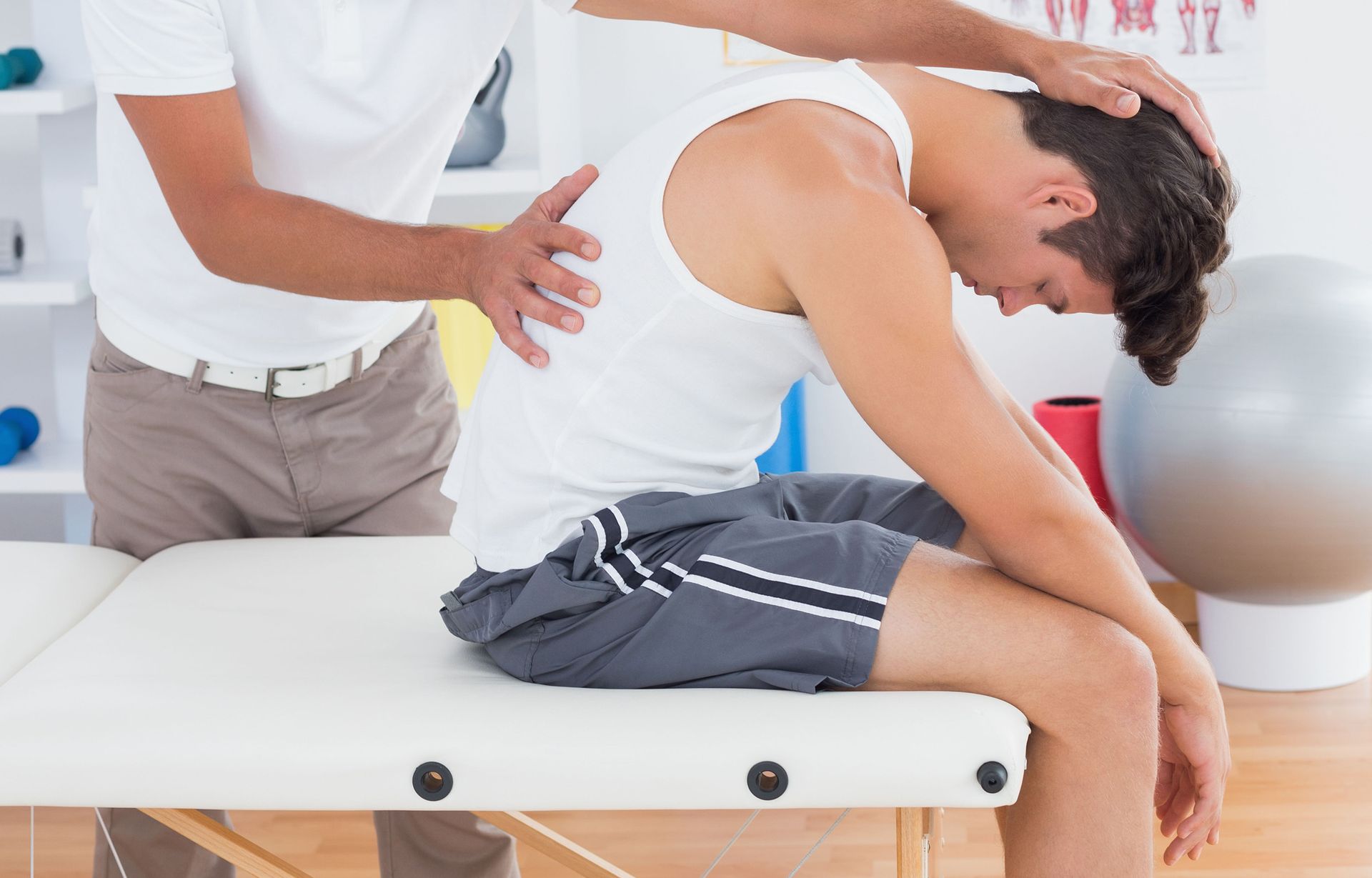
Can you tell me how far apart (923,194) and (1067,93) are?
158 mm

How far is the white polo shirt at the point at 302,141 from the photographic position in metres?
1.50

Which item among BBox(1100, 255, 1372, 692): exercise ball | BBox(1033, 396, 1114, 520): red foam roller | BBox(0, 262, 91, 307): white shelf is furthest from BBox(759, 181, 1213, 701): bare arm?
BBox(0, 262, 91, 307): white shelf

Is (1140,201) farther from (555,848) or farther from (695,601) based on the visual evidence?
(555,848)

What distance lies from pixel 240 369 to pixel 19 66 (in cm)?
137

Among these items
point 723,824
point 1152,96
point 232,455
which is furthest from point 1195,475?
point 232,455

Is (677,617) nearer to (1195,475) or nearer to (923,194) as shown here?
(923,194)

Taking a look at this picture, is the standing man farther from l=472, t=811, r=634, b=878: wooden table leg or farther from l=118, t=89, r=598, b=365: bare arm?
l=472, t=811, r=634, b=878: wooden table leg

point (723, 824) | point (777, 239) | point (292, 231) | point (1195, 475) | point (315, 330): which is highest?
point (777, 239)

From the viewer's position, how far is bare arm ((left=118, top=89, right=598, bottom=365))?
4.25ft

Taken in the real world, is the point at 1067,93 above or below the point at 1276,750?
above

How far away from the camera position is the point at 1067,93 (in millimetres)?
1253

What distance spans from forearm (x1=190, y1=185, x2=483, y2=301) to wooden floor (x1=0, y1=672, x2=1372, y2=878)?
1044 millimetres

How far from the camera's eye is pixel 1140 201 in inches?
47.4

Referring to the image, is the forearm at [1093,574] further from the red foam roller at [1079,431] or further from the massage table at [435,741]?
the red foam roller at [1079,431]
